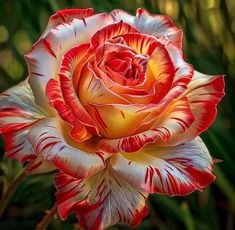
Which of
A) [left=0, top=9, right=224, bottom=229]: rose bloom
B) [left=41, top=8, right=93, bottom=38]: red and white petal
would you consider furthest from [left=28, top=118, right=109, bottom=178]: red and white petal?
[left=41, top=8, right=93, bottom=38]: red and white petal

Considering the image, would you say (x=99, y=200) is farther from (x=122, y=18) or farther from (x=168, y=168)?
(x=122, y=18)

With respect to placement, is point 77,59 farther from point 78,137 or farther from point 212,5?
point 212,5

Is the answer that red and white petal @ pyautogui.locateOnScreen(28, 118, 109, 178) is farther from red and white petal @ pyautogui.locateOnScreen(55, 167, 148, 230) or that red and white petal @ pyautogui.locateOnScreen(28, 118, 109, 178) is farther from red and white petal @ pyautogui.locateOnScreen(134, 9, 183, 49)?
red and white petal @ pyautogui.locateOnScreen(134, 9, 183, 49)

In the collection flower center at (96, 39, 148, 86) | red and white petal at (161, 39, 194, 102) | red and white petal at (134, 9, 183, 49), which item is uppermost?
flower center at (96, 39, 148, 86)

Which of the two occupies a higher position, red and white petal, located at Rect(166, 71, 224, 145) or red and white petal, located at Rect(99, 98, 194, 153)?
red and white petal, located at Rect(99, 98, 194, 153)

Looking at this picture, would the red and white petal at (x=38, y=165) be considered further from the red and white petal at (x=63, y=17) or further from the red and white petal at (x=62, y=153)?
the red and white petal at (x=63, y=17)

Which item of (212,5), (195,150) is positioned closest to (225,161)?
(212,5)

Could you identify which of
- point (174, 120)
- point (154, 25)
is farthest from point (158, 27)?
point (174, 120)
